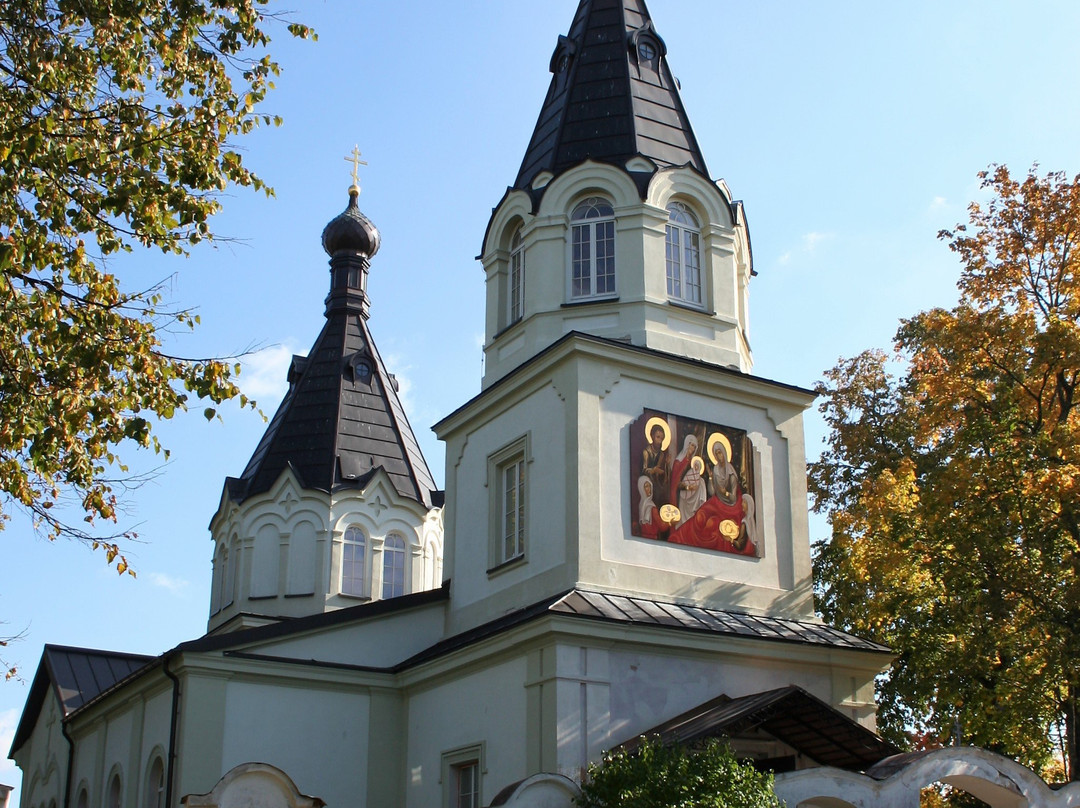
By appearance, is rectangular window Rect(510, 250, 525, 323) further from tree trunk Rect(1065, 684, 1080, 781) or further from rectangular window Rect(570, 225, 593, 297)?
tree trunk Rect(1065, 684, 1080, 781)

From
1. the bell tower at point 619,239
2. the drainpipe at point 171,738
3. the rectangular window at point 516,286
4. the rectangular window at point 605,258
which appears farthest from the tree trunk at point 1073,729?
the drainpipe at point 171,738

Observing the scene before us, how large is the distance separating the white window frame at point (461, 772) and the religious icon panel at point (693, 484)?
334 centimetres

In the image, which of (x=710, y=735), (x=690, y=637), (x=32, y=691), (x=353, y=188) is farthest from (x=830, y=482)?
(x=32, y=691)

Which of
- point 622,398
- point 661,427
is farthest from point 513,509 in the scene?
point 661,427

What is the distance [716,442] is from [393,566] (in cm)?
1046

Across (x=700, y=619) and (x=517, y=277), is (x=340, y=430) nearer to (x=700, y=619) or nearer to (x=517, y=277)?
(x=517, y=277)

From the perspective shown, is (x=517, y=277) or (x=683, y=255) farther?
(x=517, y=277)

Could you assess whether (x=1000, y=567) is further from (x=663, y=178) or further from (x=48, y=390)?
(x=48, y=390)

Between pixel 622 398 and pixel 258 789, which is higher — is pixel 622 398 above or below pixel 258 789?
above

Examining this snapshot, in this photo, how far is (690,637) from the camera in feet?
48.2

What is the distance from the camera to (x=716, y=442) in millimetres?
16531

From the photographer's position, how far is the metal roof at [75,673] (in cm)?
2434

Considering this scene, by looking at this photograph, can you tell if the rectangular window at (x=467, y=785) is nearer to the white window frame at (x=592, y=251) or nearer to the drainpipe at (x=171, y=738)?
the drainpipe at (x=171, y=738)

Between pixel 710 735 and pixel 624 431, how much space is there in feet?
13.8
